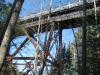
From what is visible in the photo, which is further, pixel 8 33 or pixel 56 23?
pixel 56 23

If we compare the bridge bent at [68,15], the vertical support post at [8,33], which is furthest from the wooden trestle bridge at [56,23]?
the vertical support post at [8,33]

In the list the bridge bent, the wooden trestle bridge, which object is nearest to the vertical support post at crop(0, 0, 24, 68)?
the wooden trestle bridge

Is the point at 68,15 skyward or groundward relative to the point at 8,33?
skyward

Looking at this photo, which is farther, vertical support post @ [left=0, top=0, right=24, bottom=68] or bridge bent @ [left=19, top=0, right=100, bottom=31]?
bridge bent @ [left=19, top=0, right=100, bottom=31]

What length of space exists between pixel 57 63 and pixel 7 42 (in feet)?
46.5

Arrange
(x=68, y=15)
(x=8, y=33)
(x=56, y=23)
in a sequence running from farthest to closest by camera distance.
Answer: (x=56, y=23) < (x=68, y=15) < (x=8, y=33)

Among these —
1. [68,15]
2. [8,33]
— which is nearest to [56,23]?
[68,15]

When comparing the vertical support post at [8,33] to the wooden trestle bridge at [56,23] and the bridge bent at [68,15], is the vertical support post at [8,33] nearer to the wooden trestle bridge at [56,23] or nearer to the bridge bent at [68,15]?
the wooden trestle bridge at [56,23]

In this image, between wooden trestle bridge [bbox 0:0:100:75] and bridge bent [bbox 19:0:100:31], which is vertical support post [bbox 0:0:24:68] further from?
bridge bent [bbox 19:0:100:31]

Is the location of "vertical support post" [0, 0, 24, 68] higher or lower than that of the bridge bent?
lower

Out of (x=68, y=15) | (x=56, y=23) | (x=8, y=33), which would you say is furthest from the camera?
(x=56, y=23)

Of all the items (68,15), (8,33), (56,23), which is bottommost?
(8,33)

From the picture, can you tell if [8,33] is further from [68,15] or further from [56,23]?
[56,23]

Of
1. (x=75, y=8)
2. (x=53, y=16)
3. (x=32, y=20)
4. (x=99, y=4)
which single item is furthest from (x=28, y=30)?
(x=99, y=4)
